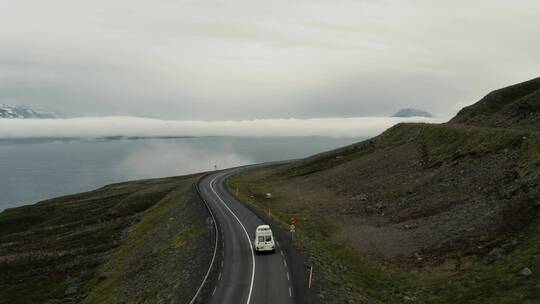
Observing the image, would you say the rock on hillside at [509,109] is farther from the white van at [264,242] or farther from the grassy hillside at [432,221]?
the white van at [264,242]

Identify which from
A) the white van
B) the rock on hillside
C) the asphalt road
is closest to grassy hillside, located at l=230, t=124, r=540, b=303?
the asphalt road

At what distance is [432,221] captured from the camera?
45188 mm

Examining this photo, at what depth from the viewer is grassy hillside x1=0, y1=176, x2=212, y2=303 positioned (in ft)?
144

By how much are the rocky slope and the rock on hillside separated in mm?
9504

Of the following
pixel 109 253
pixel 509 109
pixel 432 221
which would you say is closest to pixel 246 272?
pixel 432 221

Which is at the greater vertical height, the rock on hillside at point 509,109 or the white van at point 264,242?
the rock on hillside at point 509,109

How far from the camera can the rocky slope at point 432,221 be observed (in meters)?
31.4

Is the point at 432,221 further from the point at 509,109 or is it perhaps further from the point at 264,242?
the point at 509,109

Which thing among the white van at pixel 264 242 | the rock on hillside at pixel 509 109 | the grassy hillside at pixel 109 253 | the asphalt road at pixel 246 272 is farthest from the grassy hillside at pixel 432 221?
the grassy hillside at pixel 109 253

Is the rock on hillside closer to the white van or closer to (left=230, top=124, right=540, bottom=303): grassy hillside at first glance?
(left=230, top=124, right=540, bottom=303): grassy hillside

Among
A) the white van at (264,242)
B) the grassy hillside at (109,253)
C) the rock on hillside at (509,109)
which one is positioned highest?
the rock on hillside at (509,109)

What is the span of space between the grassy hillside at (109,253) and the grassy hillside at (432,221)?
13.8 m

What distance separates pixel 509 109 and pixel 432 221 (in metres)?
45.0

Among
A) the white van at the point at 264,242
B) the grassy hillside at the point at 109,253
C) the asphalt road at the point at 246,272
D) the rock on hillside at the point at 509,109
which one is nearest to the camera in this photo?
the asphalt road at the point at 246,272
